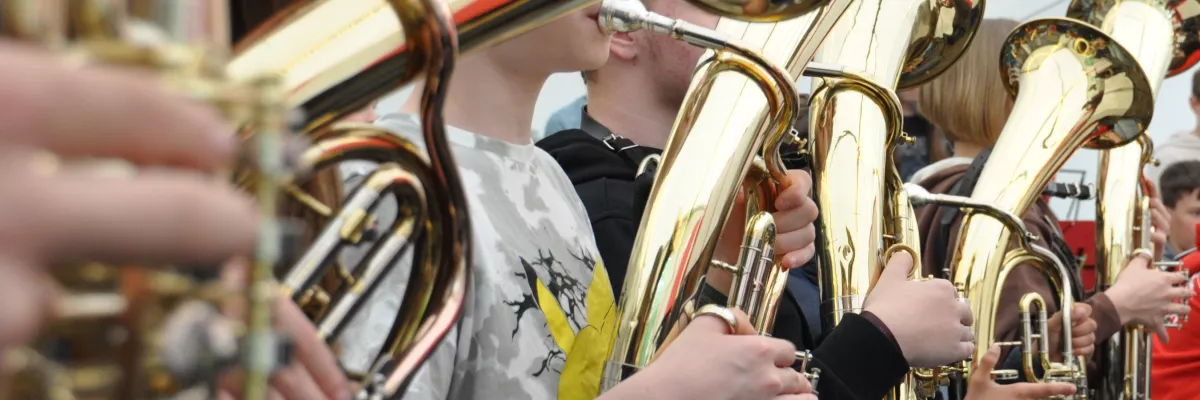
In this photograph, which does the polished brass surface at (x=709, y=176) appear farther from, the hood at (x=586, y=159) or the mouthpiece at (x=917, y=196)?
the mouthpiece at (x=917, y=196)

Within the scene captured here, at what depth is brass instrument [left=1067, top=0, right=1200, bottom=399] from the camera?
2023 millimetres

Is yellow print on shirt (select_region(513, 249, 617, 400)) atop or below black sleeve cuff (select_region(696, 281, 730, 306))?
below

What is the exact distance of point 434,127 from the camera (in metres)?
0.43

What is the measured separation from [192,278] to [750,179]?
2.63 feet

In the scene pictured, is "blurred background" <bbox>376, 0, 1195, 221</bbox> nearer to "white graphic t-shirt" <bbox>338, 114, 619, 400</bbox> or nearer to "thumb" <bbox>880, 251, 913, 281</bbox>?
"thumb" <bbox>880, 251, 913, 281</bbox>

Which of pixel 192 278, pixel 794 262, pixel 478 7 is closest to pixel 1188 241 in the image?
pixel 794 262

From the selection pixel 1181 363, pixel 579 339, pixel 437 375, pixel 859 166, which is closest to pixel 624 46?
pixel 859 166

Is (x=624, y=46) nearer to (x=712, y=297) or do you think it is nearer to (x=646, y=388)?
(x=712, y=297)

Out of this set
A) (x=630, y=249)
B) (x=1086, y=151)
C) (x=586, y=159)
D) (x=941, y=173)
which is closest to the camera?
(x=630, y=249)

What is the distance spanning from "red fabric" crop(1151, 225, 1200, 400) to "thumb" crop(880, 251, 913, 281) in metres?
1.38

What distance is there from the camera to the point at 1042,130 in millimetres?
1782

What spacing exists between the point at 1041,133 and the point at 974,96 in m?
0.23

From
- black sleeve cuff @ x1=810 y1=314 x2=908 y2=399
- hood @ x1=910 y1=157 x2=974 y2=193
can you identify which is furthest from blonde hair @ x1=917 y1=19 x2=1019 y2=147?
black sleeve cuff @ x1=810 y1=314 x2=908 y2=399

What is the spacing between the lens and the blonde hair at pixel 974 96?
6.54 ft
